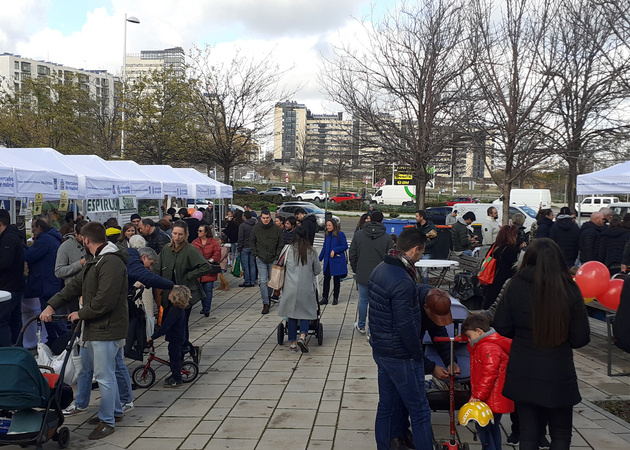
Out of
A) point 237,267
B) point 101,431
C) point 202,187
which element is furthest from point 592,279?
point 202,187

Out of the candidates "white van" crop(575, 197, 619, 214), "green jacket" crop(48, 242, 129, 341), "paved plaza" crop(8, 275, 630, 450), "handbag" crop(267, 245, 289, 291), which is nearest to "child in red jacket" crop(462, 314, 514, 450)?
"paved plaza" crop(8, 275, 630, 450)

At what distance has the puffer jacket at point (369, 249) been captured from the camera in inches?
368

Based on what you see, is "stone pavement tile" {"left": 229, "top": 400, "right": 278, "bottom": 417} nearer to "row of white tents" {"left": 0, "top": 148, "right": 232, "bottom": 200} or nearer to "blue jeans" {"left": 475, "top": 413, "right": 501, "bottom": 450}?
"blue jeans" {"left": 475, "top": 413, "right": 501, "bottom": 450}

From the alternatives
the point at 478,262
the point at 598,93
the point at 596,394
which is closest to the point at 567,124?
the point at 598,93

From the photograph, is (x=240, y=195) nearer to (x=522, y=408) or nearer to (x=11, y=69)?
(x=522, y=408)

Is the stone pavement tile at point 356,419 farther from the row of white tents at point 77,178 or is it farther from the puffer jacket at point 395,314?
the row of white tents at point 77,178

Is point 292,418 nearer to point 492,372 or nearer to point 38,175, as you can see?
point 492,372

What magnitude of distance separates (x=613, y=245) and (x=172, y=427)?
27.7 feet

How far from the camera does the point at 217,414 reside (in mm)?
5879

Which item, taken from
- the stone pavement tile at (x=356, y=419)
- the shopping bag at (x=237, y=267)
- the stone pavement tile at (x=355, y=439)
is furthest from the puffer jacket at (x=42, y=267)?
the shopping bag at (x=237, y=267)

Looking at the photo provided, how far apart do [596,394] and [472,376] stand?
3.00 m

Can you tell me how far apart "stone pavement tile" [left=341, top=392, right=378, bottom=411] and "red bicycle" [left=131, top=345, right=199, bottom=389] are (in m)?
1.85

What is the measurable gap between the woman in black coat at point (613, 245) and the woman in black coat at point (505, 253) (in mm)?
3124

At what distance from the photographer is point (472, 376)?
4395 mm
